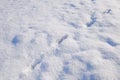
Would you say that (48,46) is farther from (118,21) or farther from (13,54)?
(118,21)

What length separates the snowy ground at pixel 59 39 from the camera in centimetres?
275

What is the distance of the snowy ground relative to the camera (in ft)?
9.02

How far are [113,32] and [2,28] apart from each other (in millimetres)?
2118

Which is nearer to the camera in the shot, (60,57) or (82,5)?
(60,57)

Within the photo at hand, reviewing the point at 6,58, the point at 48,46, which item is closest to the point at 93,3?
the point at 48,46

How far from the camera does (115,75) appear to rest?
2602 mm

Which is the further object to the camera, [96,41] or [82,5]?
[82,5]

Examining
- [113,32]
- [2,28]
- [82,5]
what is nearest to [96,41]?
[113,32]

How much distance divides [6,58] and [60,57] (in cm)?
88

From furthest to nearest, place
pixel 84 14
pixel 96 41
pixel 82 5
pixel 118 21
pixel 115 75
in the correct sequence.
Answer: pixel 82 5
pixel 84 14
pixel 118 21
pixel 96 41
pixel 115 75

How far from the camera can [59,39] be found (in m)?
3.31

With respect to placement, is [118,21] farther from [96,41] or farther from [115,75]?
[115,75]

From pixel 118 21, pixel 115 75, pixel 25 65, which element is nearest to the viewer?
pixel 115 75

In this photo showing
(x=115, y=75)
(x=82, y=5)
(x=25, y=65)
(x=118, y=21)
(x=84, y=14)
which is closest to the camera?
(x=115, y=75)
